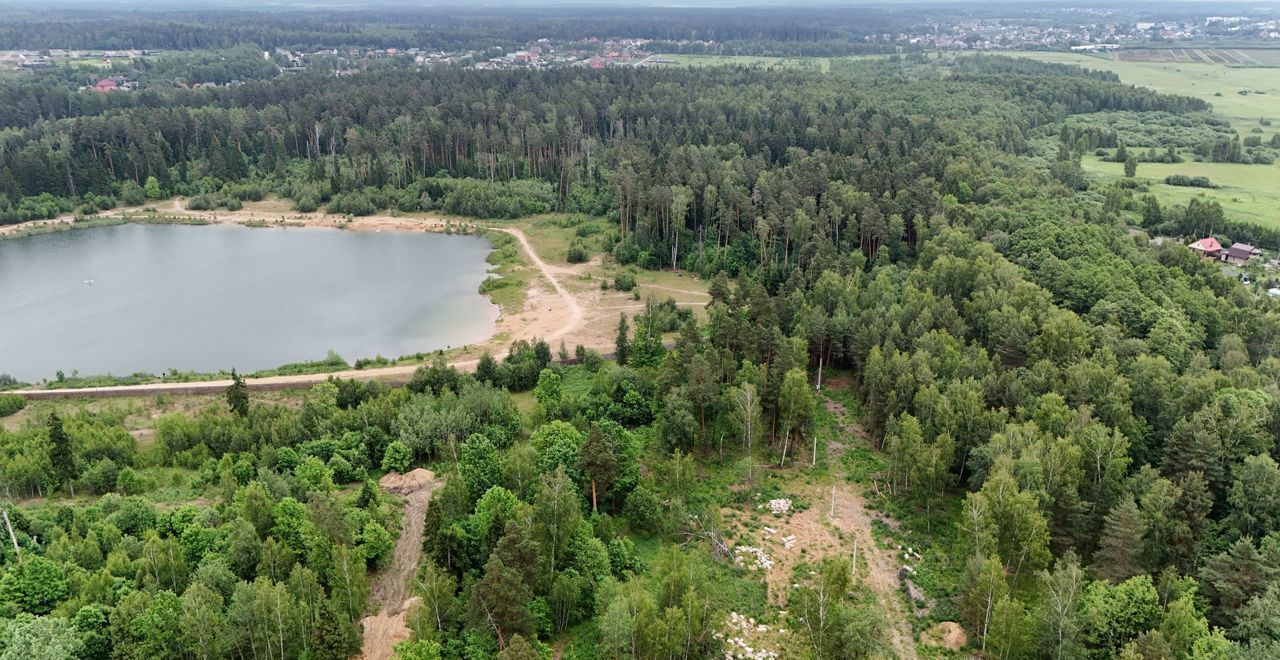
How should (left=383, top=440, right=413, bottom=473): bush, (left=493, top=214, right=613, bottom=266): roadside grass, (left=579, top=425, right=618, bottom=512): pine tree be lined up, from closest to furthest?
(left=579, top=425, right=618, bottom=512): pine tree, (left=383, top=440, right=413, bottom=473): bush, (left=493, top=214, right=613, bottom=266): roadside grass

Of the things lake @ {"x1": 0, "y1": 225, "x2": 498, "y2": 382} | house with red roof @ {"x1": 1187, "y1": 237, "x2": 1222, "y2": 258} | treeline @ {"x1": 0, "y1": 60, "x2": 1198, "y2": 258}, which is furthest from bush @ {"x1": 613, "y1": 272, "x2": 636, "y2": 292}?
house with red roof @ {"x1": 1187, "y1": 237, "x2": 1222, "y2": 258}

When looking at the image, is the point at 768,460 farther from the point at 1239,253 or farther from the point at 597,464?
the point at 1239,253

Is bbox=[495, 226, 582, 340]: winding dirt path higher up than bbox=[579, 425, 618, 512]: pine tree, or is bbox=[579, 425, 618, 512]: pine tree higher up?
bbox=[579, 425, 618, 512]: pine tree

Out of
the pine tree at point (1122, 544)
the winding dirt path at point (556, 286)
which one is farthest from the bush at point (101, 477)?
the pine tree at point (1122, 544)

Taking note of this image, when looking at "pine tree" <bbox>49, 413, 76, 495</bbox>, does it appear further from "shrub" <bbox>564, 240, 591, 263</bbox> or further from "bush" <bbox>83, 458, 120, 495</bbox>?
"shrub" <bbox>564, 240, 591, 263</bbox>

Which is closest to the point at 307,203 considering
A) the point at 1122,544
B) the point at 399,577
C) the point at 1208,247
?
the point at 399,577

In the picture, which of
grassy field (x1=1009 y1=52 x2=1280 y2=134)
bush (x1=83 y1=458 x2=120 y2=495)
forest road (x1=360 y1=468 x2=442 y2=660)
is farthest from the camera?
grassy field (x1=1009 y1=52 x2=1280 y2=134)
